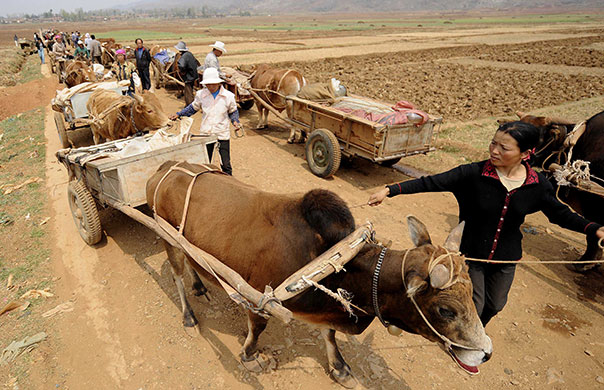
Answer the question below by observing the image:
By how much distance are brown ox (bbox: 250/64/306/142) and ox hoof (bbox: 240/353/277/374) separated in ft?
24.1

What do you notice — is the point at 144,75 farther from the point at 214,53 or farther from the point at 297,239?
the point at 297,239

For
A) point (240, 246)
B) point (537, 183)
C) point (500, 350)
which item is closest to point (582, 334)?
point (500, 350)

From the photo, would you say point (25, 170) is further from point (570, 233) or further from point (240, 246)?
point (570, 233)

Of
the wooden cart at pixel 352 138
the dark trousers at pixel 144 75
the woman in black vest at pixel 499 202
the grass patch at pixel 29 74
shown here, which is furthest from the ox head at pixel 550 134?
the grass patch at pixel 29 74

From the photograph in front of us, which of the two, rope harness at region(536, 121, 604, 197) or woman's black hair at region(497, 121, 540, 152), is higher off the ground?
woman's black hair at region(497, 121, 540, 152)

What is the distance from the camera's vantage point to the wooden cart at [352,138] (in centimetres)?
671

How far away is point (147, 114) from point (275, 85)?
4950 millimetres

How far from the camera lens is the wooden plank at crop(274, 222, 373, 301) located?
2.40 metres

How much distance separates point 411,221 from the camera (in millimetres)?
2521

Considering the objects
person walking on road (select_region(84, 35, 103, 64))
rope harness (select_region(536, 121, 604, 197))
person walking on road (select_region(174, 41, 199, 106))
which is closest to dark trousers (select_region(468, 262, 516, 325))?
A: rope harness (select_region(536, 121, 604, 197))

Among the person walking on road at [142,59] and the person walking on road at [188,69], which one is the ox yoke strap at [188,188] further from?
the person walking on road at [142,59]

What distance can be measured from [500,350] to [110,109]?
773 cm

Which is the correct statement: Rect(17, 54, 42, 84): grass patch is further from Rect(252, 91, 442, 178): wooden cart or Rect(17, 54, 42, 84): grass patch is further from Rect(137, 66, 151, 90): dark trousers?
Rect(252, 91, 442, 178): wooden cart

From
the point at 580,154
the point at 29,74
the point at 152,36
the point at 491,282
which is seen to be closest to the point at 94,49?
the point at 29,74
